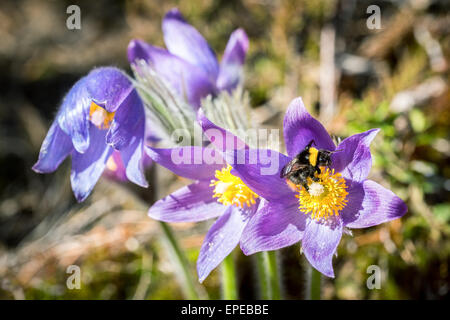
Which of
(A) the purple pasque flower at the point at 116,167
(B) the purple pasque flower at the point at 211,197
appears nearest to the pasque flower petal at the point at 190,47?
(A) the purple pasque flower at the point at 116,167

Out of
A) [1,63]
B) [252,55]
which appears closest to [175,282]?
[252,55]

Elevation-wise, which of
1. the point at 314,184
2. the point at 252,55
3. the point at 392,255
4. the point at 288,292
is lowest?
the point at 288,292

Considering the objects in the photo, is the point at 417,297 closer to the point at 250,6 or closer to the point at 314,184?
the point at 314,184

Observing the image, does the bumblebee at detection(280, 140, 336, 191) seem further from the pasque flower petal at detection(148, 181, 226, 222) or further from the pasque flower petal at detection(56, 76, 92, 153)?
the pasque flower petal at detection(56, 76, 92, 153)

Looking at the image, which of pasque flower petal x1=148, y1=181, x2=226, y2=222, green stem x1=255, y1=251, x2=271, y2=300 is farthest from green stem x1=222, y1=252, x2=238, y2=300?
pasque flower petal x1=148, y1=181, x2=226, y2=222

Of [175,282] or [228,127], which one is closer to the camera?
[228,127]

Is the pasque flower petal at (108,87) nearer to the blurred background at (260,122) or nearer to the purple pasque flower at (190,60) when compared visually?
the purple pasque flower at (190,60)

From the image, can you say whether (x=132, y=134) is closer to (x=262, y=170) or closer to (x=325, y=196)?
(x=262, y=170)
